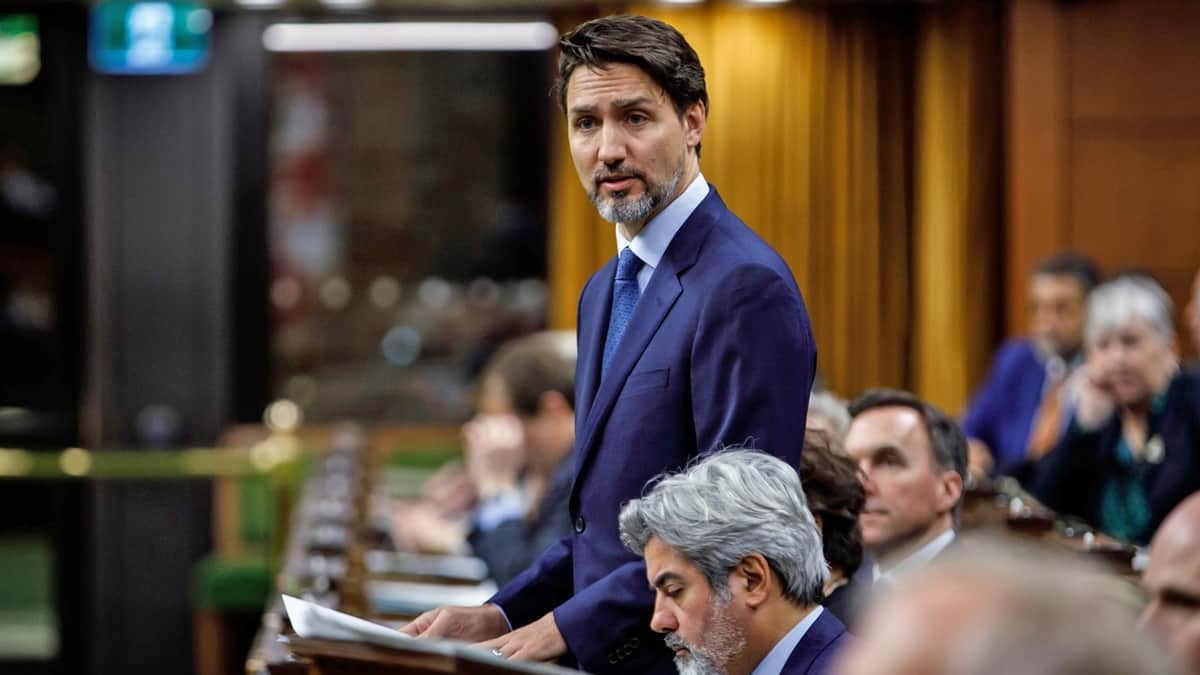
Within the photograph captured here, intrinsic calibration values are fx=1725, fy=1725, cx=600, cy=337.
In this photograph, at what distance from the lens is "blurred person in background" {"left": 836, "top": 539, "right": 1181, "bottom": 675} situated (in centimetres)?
81

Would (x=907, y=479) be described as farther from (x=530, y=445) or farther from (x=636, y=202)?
(x=530, y=445)

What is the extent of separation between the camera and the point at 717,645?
6.73 ft

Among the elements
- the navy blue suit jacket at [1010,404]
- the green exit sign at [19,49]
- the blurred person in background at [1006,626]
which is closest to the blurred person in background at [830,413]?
the blurred person in background at [1006,626]

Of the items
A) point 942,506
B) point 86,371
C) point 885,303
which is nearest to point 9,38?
point 86,371

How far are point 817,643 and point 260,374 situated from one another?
21.9 ft

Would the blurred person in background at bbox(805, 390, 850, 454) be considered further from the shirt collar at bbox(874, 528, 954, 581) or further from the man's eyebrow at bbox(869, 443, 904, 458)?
the shirt collar at bbox(874, 528, 954, 581)

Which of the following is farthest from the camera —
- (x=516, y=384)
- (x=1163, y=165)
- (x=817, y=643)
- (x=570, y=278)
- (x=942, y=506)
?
(x=570, y=278)

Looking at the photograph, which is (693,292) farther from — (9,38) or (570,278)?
(9,38)

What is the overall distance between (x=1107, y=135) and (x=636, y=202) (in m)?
5.96

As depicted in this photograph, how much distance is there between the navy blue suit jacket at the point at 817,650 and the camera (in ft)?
6.73

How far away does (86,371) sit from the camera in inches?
324

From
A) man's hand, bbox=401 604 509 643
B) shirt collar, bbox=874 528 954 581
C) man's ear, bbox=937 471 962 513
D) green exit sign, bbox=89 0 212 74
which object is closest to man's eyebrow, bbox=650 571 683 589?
man's hand, bbox=401 604 509 643

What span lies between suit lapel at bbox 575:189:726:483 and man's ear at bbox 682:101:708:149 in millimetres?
81

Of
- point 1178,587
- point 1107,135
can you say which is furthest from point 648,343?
point 1107,135
